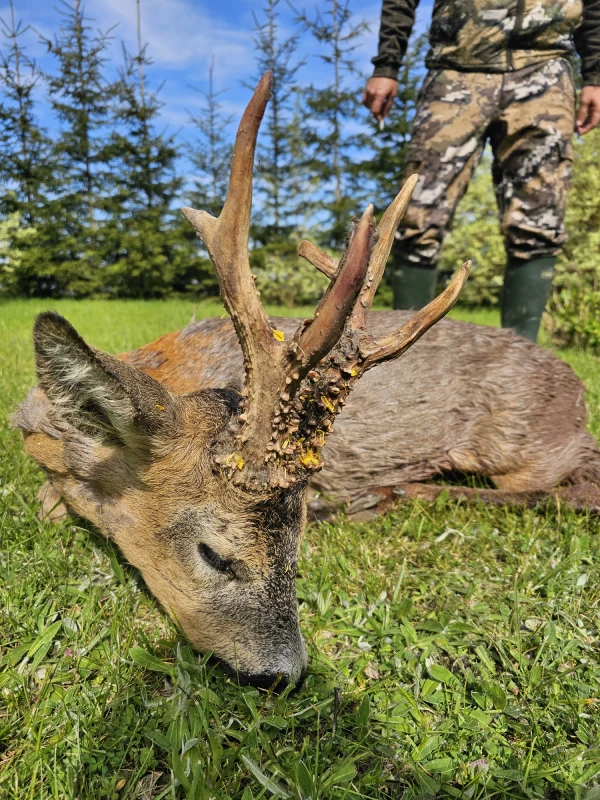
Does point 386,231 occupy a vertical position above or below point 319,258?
above

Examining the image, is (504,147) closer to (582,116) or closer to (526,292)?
(582,116)

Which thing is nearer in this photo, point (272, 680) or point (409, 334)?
point (272, 680)

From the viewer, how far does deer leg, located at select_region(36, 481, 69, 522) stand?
3.06 metres

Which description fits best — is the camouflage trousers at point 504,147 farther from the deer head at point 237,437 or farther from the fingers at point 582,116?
the deer head at point 237,437

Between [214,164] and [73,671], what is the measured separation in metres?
23.8

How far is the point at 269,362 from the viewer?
1992 millimetres

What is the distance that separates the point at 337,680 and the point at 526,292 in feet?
13.2

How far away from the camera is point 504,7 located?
4.48 m

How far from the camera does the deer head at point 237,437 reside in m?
1.94

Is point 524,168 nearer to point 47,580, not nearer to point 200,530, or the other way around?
point 200,530

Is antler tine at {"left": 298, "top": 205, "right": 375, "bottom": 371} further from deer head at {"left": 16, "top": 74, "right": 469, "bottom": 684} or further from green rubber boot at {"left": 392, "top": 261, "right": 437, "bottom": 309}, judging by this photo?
green rubber boot at {"left": 392, "top": 261, "right": 437, "bottom": 309}

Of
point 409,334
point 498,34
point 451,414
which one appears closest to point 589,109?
point 498,34

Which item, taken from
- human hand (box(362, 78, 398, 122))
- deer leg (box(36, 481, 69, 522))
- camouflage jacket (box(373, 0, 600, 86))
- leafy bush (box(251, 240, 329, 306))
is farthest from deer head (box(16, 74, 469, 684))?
leafy bush (box(251, 240, 329, 306))

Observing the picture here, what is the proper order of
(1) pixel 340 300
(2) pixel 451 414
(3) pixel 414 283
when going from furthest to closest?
(3) pixel 414 283 < (2) pixel 451 414 < (1) pixel 340 300
